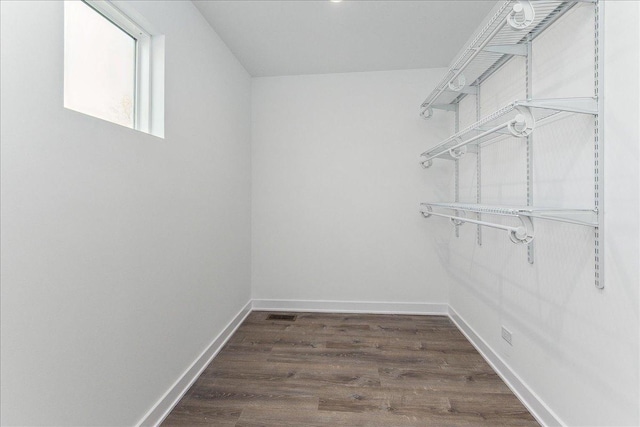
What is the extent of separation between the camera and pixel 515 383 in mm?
1793

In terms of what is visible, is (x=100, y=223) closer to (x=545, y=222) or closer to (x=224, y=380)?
(x=224, y=380)

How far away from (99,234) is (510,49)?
214 centimetres

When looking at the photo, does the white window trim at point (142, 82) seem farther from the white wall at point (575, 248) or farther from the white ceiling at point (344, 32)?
the white wall at point (575, 248)

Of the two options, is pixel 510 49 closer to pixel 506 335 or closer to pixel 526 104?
pixel 526 104

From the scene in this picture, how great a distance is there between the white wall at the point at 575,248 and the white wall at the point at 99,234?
1.89 metres

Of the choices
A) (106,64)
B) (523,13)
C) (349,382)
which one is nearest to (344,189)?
(349,382)

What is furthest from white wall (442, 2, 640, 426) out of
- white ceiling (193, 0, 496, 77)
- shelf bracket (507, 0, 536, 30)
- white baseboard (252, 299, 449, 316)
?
white baseboard (252, 299, 449, 316)

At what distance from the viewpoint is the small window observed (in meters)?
1.21

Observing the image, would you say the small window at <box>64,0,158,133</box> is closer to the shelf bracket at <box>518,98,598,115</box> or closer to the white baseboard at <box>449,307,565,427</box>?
the shelf bracket at <box>518,98,598,115</box>

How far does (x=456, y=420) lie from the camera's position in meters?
1.58

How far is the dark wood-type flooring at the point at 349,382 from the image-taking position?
161 cm

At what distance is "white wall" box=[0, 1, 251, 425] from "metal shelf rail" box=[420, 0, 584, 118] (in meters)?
1.62

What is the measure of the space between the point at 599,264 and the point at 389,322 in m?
1.89

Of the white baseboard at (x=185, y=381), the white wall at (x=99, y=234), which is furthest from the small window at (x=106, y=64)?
the white baseboard at (x=185, y=381)
